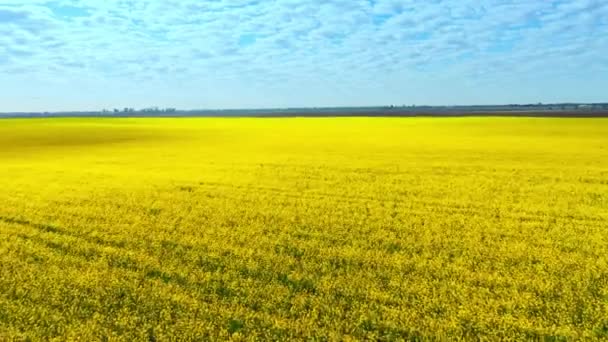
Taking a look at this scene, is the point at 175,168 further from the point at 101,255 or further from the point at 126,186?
the point at 101,255

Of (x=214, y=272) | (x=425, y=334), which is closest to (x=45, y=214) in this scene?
(x=214, y=272)

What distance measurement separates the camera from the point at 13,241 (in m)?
9.73

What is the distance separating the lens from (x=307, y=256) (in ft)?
28.7

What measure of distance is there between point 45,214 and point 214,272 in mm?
6654

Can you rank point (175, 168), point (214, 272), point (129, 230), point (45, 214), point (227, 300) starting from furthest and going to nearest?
point (175, 168) → point (45, 214) → point (129, 230) → point (214, 272) → point (227, 300)

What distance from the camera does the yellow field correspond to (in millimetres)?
6273

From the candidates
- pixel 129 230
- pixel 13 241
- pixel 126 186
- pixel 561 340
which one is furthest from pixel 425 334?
pixel 126 186

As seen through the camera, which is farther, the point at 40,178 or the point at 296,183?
the point at 40,178

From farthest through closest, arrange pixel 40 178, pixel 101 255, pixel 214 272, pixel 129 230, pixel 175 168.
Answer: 1. pixel 175 168
2. pixel 40 178
3. pixel 129 230
4. pixel 101 255
5. pixel 214 272

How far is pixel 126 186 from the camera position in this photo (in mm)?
16188

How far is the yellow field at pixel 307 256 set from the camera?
627 cm

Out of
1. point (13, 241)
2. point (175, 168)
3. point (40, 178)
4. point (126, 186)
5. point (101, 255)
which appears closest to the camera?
point (101, 255)

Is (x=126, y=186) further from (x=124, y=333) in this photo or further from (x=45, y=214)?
(x=124, y=333)

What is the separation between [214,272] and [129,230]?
3.52 m
